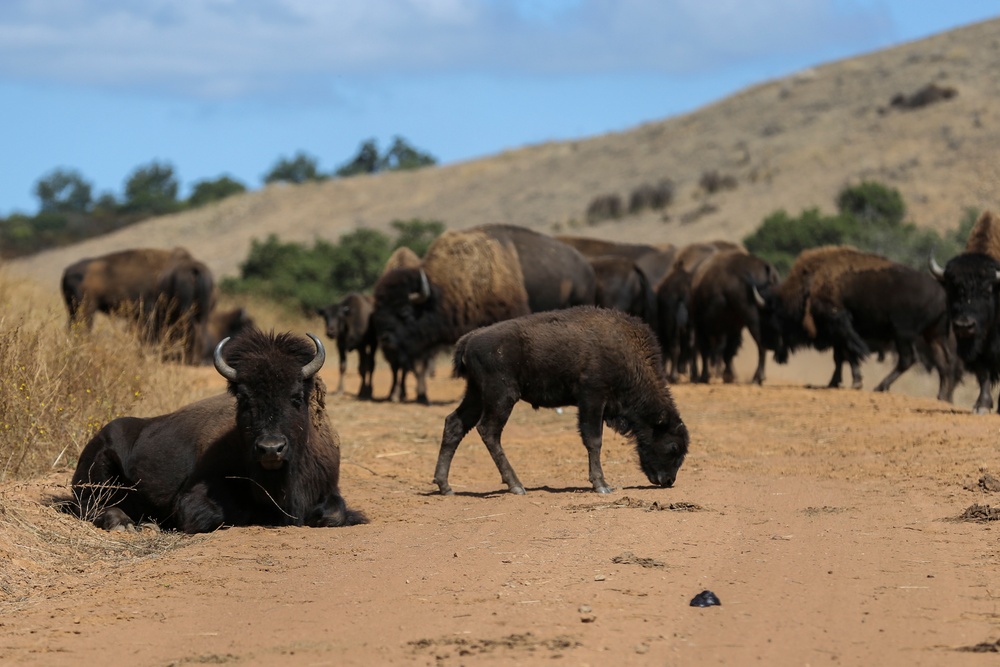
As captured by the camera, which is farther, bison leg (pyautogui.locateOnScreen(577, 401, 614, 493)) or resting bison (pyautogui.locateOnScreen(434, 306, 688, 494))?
resting bison (pyautogui.locateOnScreen(434, 306, 688, 494))

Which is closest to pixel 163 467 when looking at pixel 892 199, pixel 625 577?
pixel 625 577

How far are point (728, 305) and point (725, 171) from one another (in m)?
39.1

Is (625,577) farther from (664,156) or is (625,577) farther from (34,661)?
(664,156)

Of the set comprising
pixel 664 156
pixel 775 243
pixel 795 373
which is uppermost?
pixel 664 156

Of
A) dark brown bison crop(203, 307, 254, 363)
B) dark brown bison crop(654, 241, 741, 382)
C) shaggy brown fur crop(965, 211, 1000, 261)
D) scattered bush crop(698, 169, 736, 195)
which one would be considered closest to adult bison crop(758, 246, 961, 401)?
dark brown bison crop(654, 241, 741, 382)

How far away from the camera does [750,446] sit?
14570 millimetres

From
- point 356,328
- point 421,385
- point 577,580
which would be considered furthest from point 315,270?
point 577,580

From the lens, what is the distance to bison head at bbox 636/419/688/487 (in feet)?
37.7

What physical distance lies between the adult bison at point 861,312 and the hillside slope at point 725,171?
26.5 metres

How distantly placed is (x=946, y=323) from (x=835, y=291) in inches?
68.6

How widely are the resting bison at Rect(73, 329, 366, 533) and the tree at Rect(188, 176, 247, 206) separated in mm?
91790

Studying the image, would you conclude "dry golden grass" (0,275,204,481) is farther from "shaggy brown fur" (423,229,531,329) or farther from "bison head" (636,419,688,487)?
"shaggy brown fur" (423,229,531,329)

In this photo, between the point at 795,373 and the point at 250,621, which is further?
the point at 795,373

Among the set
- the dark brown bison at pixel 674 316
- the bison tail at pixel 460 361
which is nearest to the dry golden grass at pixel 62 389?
the bison tail at pixel 460 361
